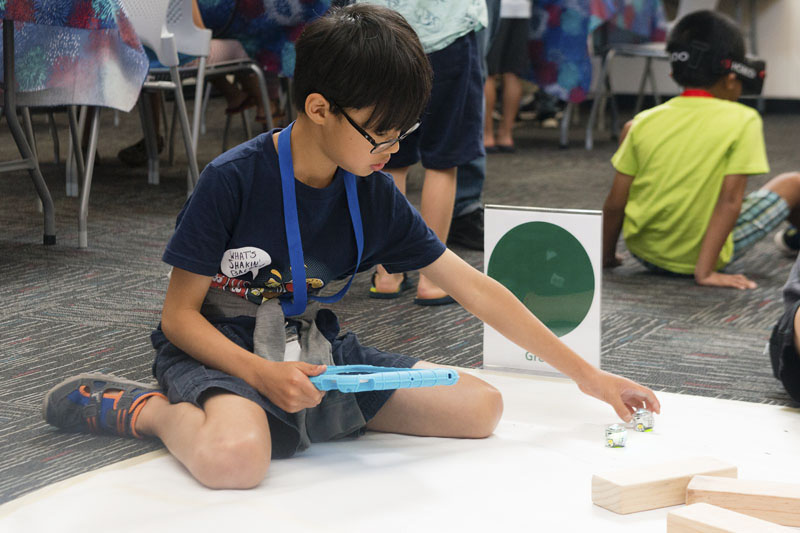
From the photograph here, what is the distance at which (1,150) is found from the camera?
14.2ft

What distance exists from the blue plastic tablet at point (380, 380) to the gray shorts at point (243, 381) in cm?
10

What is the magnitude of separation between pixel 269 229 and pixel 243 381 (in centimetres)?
20

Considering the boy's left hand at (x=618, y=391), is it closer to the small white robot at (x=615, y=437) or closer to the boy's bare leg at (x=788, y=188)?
the small white robot at (x=615, y=437)

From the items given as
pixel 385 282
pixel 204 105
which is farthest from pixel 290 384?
pixel 204 105

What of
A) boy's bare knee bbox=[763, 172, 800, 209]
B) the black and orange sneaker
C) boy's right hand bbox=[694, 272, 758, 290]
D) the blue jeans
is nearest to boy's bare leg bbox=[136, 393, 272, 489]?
the black and orange sneaker

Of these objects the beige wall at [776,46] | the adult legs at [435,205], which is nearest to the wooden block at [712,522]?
the adult legs at [435,205]

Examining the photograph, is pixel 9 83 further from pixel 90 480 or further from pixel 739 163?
pixel 739 163

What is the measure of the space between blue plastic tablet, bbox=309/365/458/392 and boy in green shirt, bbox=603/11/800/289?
54.0 inches

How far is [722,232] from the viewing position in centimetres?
240

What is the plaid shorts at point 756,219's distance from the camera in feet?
8.46

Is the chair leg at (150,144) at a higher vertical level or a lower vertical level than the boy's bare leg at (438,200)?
lower

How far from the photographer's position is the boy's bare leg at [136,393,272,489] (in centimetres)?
118

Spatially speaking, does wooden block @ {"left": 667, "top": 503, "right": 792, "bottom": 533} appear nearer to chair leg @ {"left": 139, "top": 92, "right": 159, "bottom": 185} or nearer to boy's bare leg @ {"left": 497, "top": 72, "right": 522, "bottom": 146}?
chair leg @ {"left": 139, "top": 92, "right": 159, "bottom": 185}

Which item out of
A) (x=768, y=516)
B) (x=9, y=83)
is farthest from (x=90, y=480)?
(x=9, y=83)
